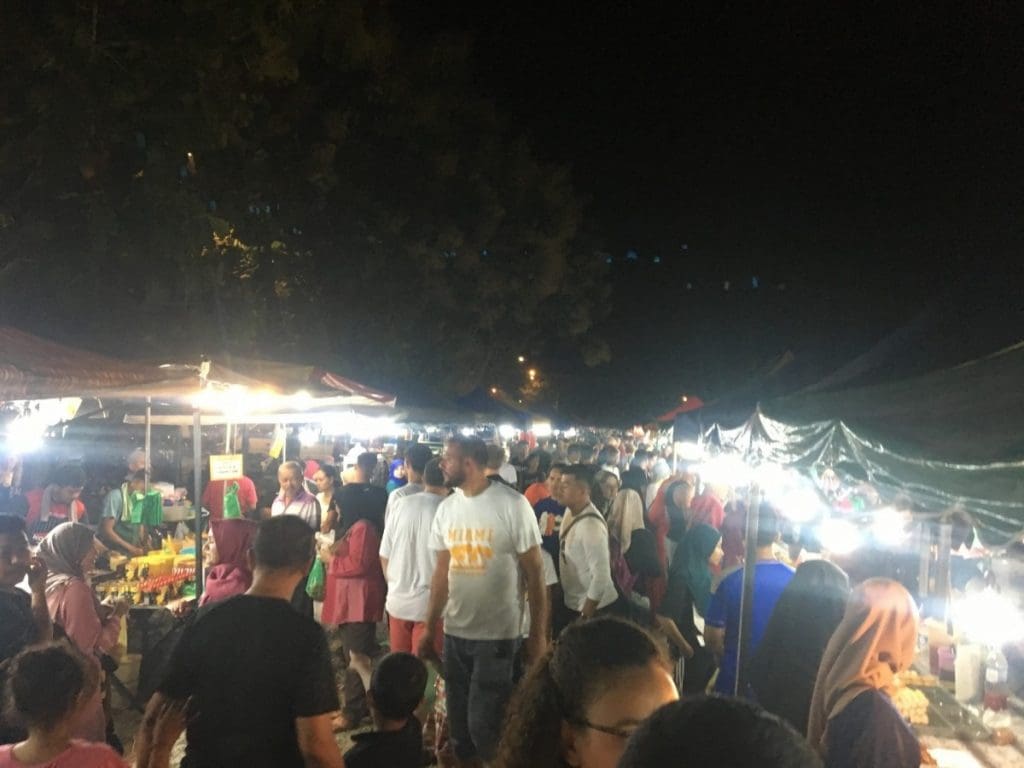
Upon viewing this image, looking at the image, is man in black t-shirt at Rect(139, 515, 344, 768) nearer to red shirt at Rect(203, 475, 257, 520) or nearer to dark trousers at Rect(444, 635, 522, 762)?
dark trousers at Rect(444, 635, 522, 762)

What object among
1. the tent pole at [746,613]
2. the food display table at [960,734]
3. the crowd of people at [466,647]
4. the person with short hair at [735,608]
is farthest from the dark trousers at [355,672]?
the food display table at [960,734]

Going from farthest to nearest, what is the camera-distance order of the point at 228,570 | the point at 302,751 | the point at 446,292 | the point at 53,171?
the point at 446,292, the point at 53,171, the point at 228,570, the point at 302,751

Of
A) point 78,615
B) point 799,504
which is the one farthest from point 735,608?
point 799,504

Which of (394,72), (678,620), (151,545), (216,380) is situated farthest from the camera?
(394,72)

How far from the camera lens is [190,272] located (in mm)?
11539

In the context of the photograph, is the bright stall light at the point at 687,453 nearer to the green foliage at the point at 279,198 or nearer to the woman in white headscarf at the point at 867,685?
the green foliage at the point at 279,198

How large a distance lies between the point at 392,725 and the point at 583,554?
2.98m

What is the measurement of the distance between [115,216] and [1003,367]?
1024cm

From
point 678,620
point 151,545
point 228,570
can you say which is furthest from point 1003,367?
point 151,545

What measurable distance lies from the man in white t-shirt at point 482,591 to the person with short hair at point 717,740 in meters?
3.41

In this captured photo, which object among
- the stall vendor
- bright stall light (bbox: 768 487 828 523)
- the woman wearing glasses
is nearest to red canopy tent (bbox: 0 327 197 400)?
the woman wearing glasses

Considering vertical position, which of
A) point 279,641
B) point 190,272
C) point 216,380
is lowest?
point 279,641

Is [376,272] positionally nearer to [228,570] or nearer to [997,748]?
[228,570]

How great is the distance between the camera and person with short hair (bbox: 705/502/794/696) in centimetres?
472
